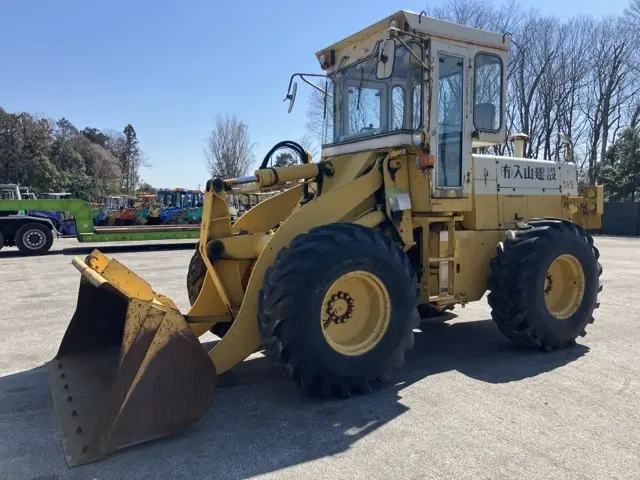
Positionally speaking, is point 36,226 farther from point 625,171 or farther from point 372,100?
point 625,171

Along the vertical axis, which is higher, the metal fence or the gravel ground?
the metal fence

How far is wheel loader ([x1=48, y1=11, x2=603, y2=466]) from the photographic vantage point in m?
3.51

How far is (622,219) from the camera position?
29.0 m

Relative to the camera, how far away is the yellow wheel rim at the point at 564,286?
5648 mm

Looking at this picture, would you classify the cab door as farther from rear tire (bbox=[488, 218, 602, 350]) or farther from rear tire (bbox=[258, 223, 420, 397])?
rear tire (bbox=[258, 223, 420, 397])

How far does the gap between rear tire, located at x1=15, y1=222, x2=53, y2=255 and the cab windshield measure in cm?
1449

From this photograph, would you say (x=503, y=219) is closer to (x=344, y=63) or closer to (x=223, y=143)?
(x=344, y=63)

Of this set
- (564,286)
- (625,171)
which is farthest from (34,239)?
(625,171)

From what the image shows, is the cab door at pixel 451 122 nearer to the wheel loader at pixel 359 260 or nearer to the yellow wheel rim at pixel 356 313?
the wheel loader at pixel 359 260

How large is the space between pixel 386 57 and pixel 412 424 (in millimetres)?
2868

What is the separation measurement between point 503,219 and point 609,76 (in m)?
39.1

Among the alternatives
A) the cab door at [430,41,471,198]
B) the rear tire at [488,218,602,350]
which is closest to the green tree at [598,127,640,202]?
the rear tire at [488,218,602,350]

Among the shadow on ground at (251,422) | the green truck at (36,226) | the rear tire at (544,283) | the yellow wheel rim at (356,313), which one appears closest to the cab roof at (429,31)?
the rear tire at (544,283)

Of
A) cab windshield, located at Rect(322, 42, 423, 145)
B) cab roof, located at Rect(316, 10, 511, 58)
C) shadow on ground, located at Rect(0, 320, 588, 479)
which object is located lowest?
shadow on ground, located at Rect(0, 320, 588, 479)
